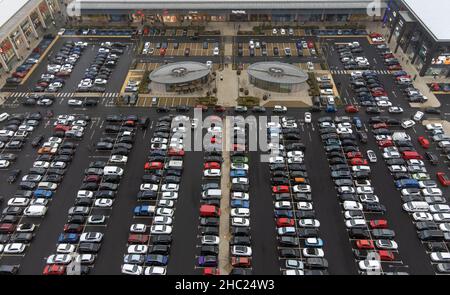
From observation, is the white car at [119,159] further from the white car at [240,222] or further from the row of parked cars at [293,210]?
the row of parked cars at [293,210]

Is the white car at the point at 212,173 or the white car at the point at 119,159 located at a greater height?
the white car at the point at 119,159

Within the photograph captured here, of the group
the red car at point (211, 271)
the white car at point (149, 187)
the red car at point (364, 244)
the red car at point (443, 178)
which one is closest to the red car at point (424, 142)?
the red car at point (443, 178)

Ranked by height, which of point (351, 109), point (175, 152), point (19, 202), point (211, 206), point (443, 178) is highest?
point (351, 109)

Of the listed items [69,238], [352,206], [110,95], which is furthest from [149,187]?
[352,206]

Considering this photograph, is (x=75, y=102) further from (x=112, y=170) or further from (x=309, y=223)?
(x=309, y=223)

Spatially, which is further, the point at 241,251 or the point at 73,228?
the point at 73,228
